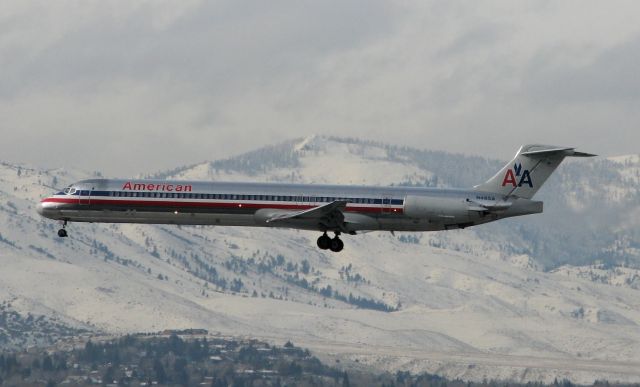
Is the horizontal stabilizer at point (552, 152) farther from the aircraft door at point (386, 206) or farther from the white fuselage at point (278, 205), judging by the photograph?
the aircraft door at point (386, 206)

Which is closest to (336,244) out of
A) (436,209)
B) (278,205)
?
(278,205)

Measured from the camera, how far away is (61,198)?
106000 mm

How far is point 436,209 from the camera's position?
337ft

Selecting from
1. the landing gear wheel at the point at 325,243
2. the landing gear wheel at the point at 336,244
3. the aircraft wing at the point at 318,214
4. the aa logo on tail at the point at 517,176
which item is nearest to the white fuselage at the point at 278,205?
the aircraft wing at the point at 318,214

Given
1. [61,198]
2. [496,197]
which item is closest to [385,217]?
[496,197]

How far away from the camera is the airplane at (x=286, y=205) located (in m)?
103

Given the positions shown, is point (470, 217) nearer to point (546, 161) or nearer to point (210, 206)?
point (546, 161)

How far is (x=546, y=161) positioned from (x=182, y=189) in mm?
29055

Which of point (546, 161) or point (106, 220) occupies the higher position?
point (546, 161)

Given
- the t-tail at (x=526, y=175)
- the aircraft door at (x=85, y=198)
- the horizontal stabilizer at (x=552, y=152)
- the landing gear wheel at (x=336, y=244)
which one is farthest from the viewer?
the t-tail at (x=526, y=175)

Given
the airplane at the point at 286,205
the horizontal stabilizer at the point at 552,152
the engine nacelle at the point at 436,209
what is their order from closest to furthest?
1. the engine nacelle at the point at 436,209
2. the airplane at the point at 286,205
3. the horizontal stabilizer at the point at 552,152

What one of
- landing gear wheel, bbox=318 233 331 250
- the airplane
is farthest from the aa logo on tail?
landing gear wheel, bbox=318 233 331 250

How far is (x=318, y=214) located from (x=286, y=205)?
3.34 metres

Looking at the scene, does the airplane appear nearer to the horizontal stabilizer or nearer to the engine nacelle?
the engine nacelle
